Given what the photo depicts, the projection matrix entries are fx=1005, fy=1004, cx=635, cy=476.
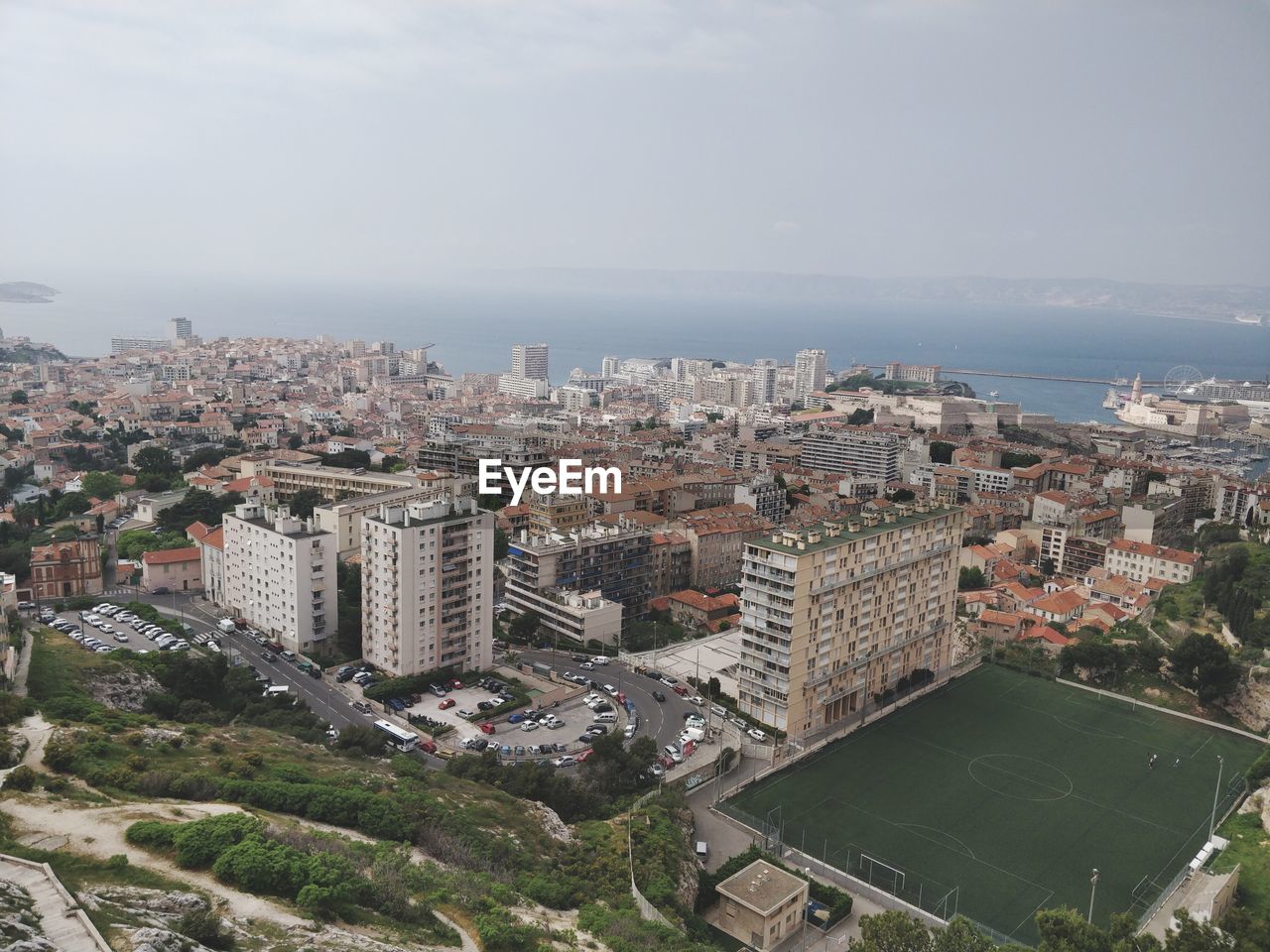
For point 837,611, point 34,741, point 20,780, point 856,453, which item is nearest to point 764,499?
point 856,453

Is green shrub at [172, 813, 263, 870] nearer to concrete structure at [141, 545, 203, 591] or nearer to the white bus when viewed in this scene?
the white bus

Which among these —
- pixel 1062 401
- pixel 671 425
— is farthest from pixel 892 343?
pixel 671 425

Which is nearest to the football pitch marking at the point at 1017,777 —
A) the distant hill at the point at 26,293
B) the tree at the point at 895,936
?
the tree at the point at 895,936

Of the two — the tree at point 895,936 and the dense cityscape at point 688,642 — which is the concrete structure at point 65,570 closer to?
the dense cityscape at point 688,642

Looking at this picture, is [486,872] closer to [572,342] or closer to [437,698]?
[437,698]

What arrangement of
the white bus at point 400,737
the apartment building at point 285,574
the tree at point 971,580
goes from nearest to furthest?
the white bus at point 400,737 → the apartment building at point 285,574 → the tree at point 971,580

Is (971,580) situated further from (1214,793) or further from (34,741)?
(34,741)
